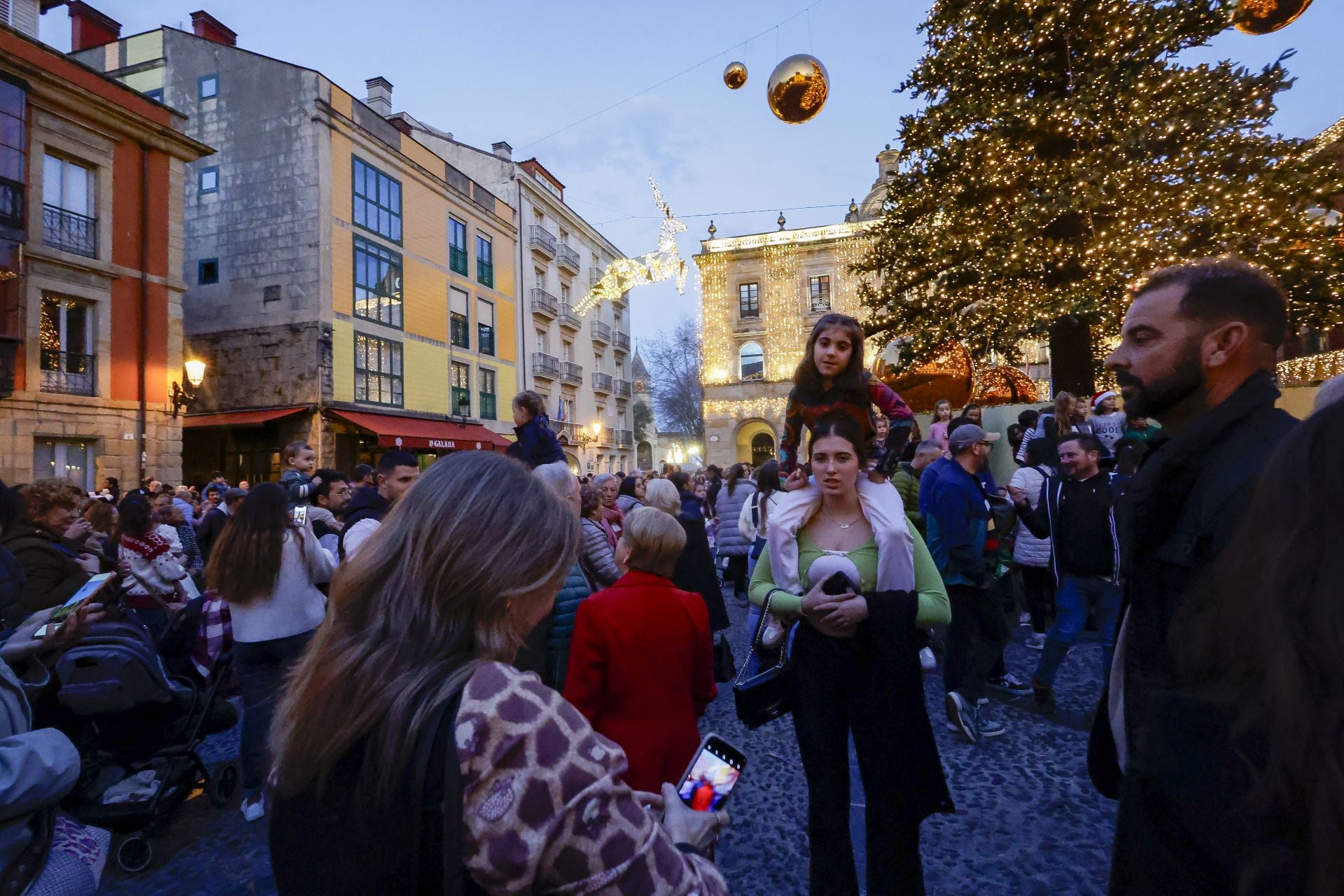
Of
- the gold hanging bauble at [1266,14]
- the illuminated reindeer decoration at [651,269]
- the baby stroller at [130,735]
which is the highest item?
the illuminated reindeer decoration at [651,269]

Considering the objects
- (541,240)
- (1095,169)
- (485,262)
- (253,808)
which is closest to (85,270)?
(485,262)

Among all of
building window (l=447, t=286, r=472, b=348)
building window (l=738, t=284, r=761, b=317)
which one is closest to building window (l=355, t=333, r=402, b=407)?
building window (l=447, t=286, r=472, b=348)

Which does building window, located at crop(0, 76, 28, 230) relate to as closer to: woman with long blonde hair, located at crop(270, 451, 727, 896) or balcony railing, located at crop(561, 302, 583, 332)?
woman with long blonde hair, located at crop(270, 451, 727, 896)

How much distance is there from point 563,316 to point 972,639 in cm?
2856

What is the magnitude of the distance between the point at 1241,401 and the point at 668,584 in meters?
2.12

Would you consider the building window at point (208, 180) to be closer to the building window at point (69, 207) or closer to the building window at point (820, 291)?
the building window at point (69, 207)

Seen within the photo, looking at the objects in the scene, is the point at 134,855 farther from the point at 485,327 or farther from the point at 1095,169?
the point at 485,327

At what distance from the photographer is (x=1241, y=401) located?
151 cm

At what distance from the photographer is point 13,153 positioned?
1219 centimetres

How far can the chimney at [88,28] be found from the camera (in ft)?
63.3

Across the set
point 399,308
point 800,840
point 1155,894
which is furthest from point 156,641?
point 399,308

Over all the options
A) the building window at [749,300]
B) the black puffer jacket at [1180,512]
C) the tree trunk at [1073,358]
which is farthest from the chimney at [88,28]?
the black puffer jacket at [1180,512]

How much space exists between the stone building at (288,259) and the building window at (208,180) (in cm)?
3

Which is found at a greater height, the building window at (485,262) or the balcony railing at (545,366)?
the building window at (485,262)
